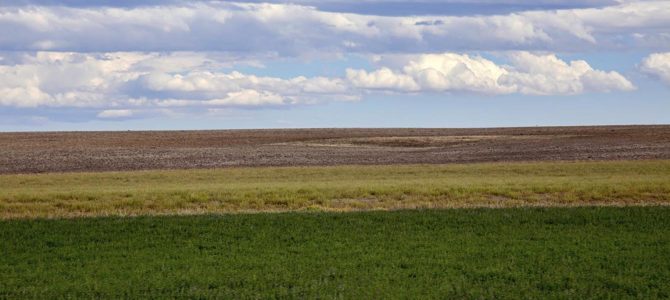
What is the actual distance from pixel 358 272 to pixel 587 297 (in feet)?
12.5

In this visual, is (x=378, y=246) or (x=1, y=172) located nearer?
(x=378, y=246)

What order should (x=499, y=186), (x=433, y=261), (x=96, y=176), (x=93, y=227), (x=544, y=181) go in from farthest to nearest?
(x=96, y=176)
(x=544, y=181)
(x=499, y=186)
(x=93, y=227)
(x=433, y=261)

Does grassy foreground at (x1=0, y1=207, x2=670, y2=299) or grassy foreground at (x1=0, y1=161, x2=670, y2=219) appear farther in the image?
grassy foreground at (x1=0, y1=161, x2=670, y2=219)

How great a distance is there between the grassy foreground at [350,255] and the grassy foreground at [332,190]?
5.11 metres

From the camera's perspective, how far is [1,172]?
55.3m

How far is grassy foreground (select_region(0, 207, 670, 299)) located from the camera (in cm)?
1380

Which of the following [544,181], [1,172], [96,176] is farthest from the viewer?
[1,172]

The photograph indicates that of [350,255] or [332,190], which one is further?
[332,190]

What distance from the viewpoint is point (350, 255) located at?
16812mm

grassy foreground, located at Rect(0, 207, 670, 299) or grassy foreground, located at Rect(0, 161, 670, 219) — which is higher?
grassy foreground, located at Rect(0, 207, 670, 299)

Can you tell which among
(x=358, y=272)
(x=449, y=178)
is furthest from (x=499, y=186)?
(x=358, y=272)

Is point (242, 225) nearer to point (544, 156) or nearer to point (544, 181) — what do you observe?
point (544, 181)

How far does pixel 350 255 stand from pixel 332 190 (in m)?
18.3

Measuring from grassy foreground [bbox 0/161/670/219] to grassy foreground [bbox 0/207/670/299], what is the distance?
5109 mm
